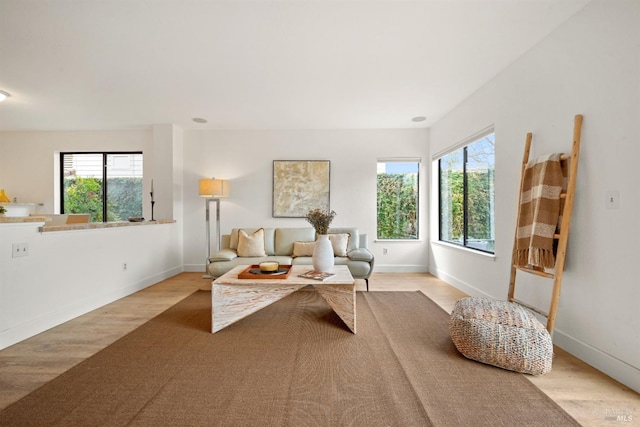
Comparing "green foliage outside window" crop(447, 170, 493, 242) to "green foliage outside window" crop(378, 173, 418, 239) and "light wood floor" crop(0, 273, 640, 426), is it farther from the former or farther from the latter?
"light wood floor" crop(0, 273, 640, 426)

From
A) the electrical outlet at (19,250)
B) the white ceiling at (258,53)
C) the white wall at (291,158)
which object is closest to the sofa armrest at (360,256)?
the white wall at (291,158)

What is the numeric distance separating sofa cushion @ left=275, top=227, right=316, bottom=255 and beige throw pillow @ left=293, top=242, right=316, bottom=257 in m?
0.13

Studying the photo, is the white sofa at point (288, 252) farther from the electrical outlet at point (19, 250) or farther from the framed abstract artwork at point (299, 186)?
the electrical outlet at point (19, 250)

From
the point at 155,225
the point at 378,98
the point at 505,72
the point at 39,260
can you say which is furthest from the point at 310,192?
the point at 39,260

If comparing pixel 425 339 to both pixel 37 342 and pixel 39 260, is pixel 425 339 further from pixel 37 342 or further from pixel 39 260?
pixel 39 260

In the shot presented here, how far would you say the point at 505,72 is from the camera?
3.07 meters

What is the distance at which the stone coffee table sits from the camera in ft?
8.37

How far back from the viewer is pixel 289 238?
4547mm

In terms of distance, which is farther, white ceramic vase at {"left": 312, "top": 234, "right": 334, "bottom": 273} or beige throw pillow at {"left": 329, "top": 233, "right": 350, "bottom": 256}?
beige throw pillow at {"left": 329, "top": 233, "right": 350, "bottom": 256}

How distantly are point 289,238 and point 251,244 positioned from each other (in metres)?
0.58

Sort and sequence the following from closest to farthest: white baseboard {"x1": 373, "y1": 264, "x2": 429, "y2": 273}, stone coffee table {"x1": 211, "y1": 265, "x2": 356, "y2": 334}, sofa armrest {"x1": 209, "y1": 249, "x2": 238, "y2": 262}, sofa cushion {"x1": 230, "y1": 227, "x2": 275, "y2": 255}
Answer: stone coffee table {"x1": 211, "y1": 265, "x2": 356, "y2": 334}, sofa armrest {"x1": 209, "y1": 249, "x2": 238, "y2": 262}, sofa cushion {"x1": 230, "y1": 227, "x2": 275, "y2": 255}, white baseboard {"x1": 373, "y1": 264, "x2": 429, "y2": 273}

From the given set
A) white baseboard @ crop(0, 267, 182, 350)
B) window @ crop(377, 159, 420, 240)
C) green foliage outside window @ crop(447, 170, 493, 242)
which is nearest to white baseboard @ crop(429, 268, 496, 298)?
green foliage outside window @ crop(447, 170, 493, 242)

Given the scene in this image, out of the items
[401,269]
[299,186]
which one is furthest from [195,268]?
[401,269]

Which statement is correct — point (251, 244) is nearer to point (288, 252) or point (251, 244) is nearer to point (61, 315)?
point (288, 252)
